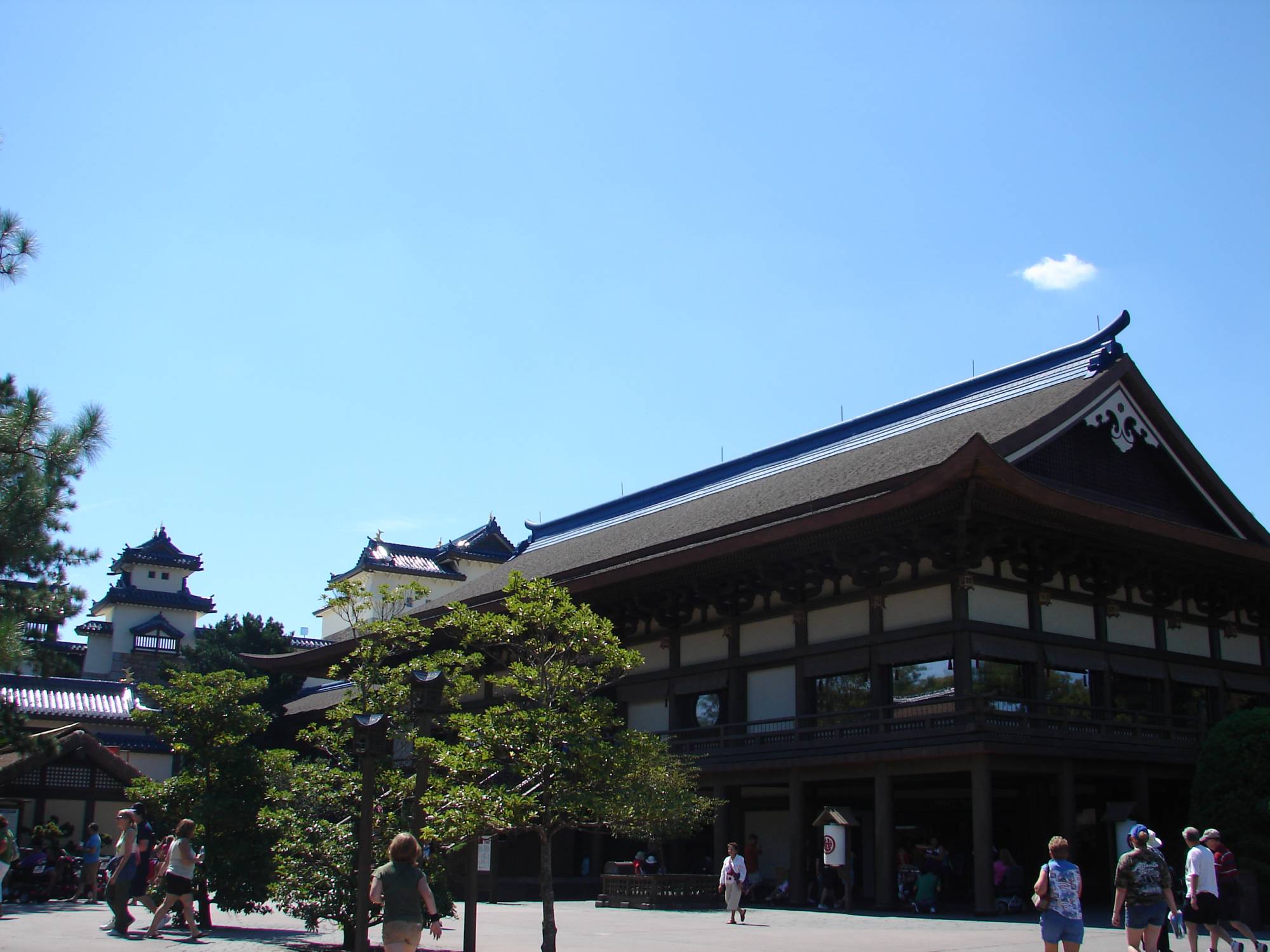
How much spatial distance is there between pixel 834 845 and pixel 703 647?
7451 mm

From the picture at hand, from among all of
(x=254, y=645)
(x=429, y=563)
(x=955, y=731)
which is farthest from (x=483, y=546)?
(x=955, y=731)

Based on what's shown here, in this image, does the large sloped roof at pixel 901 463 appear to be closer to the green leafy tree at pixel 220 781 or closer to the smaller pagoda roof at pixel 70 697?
the green leafy tree at pixel 220 781

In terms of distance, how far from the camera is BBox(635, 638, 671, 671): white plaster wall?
28736 mm

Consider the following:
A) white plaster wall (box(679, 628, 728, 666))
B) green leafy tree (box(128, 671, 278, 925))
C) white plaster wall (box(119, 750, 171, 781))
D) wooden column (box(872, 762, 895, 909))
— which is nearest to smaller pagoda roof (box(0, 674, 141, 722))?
white plaster wall (box(119, 750, 171, 781))

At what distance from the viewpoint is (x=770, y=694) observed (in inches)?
1014

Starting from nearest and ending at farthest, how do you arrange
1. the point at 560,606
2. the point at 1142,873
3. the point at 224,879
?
1. the point at 1142,873
2. the point at 560,606
3. the point at 224,879

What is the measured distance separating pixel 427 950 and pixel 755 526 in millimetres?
12191

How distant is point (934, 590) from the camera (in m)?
22.5

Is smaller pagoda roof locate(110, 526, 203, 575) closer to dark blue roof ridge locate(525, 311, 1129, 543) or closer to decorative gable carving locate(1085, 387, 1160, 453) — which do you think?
dark blue roof ridge locate(525, 311, 1129, 543)

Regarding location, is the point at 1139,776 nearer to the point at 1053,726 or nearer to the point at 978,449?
the point at 1053,726

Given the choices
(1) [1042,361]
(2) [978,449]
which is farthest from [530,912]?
(1) [1042,361]

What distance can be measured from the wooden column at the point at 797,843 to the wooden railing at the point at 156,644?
189ft

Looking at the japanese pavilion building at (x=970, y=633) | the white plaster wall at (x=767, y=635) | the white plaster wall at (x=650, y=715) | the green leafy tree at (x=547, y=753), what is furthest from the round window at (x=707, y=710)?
the green leafy tree at (x=547, y=753)

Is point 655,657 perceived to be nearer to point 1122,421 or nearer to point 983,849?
point 983,849
